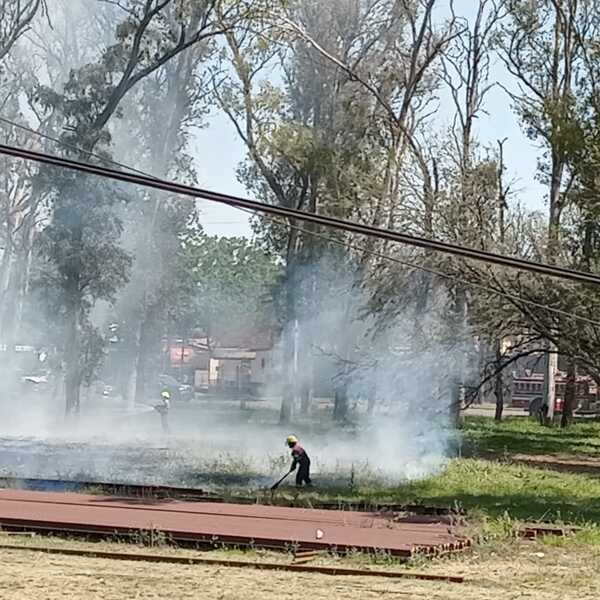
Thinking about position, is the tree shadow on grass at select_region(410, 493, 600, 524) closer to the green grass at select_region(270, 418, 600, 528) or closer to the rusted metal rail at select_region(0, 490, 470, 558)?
the green grass at select_region(270, 418, 600, 528)

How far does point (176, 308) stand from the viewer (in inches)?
1468

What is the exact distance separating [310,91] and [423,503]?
19.3m

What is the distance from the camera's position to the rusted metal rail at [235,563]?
12.2 meters

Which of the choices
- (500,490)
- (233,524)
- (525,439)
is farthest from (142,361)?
(233,524)

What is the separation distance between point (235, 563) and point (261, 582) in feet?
3.56

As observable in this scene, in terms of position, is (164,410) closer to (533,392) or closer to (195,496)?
(195,496)

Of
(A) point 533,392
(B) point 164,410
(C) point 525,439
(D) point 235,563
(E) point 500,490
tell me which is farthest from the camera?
(A) point 533,392

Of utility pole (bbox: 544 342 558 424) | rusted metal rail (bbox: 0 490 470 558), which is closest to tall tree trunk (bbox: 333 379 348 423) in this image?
utility pole (bbox: 544 342 558 424)

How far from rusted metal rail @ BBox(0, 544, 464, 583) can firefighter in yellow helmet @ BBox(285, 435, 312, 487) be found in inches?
298

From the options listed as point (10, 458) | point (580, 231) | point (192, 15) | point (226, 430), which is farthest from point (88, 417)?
point (580, 231)

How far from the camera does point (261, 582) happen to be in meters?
11.7

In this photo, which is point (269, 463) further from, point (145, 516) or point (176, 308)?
point (176, 308)

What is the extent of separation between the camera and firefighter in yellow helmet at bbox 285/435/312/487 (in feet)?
67.5

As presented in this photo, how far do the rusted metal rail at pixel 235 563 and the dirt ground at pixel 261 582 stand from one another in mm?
178
